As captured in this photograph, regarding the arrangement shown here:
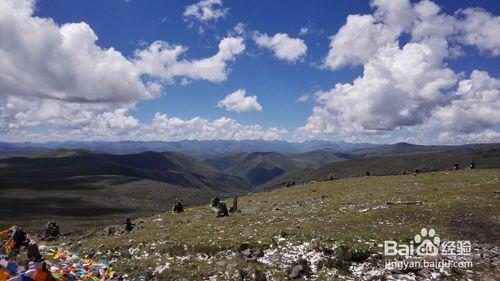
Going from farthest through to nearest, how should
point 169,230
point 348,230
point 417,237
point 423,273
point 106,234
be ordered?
1. point 106,234
2. point 169,230
3. point 348,230
4. point 417,237
5. point 423,273

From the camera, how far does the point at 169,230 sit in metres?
35.7

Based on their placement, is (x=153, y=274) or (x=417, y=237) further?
(x=417, y=237)

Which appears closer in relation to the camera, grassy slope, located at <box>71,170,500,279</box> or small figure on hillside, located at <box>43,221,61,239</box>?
grassy slope, located at <box>71,170,500,279</box>

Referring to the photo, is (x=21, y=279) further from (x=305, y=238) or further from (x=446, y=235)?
(x=446, y=235)

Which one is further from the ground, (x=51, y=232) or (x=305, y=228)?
(x=305, y=228)

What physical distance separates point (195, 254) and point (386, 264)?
1243 cm

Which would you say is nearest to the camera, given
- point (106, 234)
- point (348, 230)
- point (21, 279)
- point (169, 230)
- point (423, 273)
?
point (21, 279)

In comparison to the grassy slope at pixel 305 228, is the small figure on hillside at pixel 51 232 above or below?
below

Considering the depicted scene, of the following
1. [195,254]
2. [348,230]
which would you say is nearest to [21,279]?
[195,254]

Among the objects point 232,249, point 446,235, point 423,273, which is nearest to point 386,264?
point 423,273

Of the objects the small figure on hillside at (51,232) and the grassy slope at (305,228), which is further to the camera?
the small figure on hillside at (51,232)

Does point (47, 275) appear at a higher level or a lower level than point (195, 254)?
higher

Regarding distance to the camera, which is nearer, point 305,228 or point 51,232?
point 305,228

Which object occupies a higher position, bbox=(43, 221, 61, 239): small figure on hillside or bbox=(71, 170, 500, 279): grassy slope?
bbox=(71, 170, 500, 279): grassy slope
